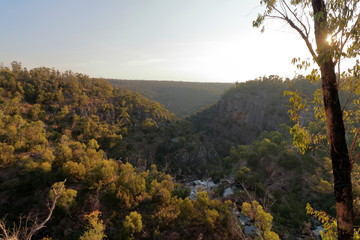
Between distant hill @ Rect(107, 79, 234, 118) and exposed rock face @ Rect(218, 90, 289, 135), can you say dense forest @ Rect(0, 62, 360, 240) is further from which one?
distant hill @ Rect(107, 79, 234, 118)

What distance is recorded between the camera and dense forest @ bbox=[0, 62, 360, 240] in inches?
677

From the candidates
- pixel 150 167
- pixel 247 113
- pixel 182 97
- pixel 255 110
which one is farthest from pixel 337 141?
pixel 182 97

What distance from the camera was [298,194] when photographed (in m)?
31.5

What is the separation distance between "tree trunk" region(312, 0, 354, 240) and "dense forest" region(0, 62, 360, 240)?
20.7 inches

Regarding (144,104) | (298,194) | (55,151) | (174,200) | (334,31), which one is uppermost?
(334,31)

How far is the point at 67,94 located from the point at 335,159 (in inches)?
2449

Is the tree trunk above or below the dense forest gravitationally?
above

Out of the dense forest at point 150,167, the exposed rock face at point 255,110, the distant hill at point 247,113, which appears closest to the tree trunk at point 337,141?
the dense forest at point 150,167

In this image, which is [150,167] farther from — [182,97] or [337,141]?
[182,97]

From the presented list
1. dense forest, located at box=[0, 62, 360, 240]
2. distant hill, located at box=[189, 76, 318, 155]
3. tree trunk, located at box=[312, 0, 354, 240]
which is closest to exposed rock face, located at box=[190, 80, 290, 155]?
distant hill, located at box=[189, 76, 318, 155]

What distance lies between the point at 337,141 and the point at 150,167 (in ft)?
139

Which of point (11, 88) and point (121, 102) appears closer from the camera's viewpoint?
point (11, 88)

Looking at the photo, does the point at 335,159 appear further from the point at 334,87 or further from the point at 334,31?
the point at 334,31

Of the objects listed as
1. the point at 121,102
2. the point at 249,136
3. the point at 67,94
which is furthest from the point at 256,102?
the point at 67,94
